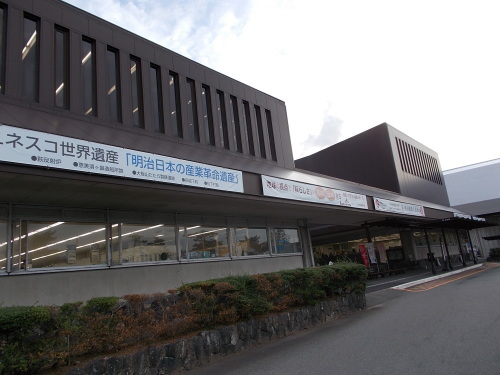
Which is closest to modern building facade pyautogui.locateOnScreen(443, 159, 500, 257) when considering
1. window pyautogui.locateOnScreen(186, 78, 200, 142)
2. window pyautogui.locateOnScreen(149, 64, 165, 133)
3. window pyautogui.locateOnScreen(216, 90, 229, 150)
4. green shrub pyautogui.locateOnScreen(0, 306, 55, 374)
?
window pyautogui.locateOnScreen(216, 90, 229, 150)

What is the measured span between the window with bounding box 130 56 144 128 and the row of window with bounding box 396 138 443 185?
2609 cm

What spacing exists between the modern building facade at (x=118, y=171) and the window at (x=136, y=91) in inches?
1.5

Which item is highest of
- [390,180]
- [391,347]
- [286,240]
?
[390,180]

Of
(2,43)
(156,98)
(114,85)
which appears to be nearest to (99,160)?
(2,43)

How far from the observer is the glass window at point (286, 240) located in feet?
52.1

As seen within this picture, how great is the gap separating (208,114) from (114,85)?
3.68m

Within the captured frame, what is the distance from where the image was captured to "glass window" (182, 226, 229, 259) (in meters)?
12.5

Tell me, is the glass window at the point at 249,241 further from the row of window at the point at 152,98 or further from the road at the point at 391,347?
the road at the point at 391,347

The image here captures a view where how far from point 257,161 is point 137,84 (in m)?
5.39

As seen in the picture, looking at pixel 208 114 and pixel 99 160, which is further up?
pixel 208 114

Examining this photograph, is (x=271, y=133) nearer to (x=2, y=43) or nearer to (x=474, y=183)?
(x=2, y=43)

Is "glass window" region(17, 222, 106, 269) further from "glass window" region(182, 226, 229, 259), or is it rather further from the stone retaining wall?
the stone retaining wall

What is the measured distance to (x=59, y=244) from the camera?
9594mm

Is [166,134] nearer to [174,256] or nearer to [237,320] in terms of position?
[174,256]
